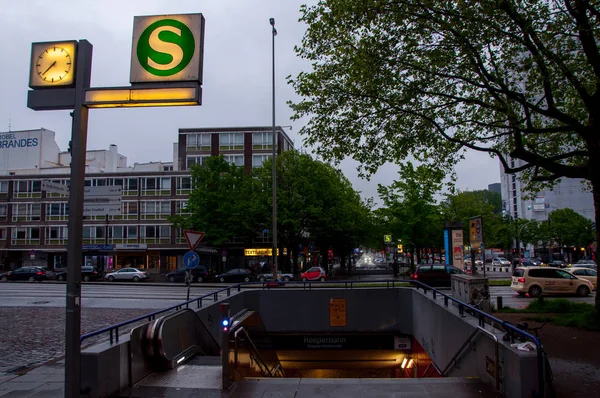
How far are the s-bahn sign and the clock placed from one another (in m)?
0.95

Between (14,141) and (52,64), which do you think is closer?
(52,64)

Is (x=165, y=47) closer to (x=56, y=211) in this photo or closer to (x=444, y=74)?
(x=444, y=74)

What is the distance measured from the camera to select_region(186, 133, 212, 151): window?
193ft

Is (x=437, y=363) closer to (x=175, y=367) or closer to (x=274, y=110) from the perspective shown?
(x=175, y=367)

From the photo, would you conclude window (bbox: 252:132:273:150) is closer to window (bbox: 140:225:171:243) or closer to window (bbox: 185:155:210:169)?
window (bbox: 185:155:210:169)

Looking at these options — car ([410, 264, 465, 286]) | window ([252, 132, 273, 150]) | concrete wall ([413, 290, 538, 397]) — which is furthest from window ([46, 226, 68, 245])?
concrete wall ([413, 290, 538, 397])

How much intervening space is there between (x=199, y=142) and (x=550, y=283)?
45608 millimetres

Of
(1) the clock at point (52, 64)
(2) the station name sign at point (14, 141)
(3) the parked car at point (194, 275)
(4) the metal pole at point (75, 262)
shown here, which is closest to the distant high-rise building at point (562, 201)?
(3) the parked car at point (194, 275)

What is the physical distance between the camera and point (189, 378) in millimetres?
7676

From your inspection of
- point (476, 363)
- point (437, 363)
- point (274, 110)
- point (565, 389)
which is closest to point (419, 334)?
point (437, 363)

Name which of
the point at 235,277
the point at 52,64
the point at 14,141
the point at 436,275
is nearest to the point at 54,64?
the point at 52,64

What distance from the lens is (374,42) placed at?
12.4m

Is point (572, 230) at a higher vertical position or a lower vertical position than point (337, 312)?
higher

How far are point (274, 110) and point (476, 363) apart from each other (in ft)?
80.4
